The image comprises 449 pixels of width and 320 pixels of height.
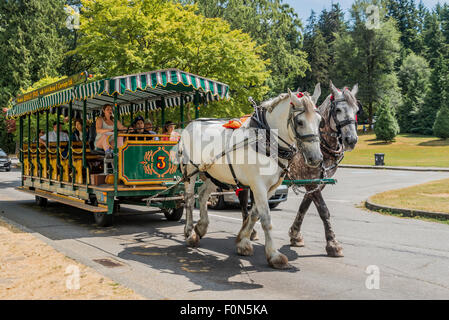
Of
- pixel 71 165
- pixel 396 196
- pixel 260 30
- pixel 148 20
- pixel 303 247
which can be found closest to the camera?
pixel 303 247

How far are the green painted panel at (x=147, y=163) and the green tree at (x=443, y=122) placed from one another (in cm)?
4833

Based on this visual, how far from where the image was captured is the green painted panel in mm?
9070

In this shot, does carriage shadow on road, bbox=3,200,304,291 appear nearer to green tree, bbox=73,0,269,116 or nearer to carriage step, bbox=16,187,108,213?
carriage step, bbox=16,187,108,213

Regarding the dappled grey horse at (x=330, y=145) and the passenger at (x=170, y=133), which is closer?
the dappled grey horse at (x=330, y=145)

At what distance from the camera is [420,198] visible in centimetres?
1323

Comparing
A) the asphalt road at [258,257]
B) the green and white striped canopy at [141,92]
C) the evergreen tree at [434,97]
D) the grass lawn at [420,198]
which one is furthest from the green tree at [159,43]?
the evergreen tree at [434,97]

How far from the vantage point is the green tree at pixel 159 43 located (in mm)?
18562

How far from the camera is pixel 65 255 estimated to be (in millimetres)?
6535

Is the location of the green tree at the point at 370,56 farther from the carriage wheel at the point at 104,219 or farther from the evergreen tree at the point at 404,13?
the carriage wheel at the point at 104,219

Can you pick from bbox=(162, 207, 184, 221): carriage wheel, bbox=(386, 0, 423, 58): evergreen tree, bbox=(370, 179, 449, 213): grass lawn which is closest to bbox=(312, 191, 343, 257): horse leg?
bbox=(162, 207, 184, 221): carriage wheel

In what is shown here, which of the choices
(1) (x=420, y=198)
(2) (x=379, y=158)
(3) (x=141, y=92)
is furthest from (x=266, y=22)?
(3) (x=141, y=92)
